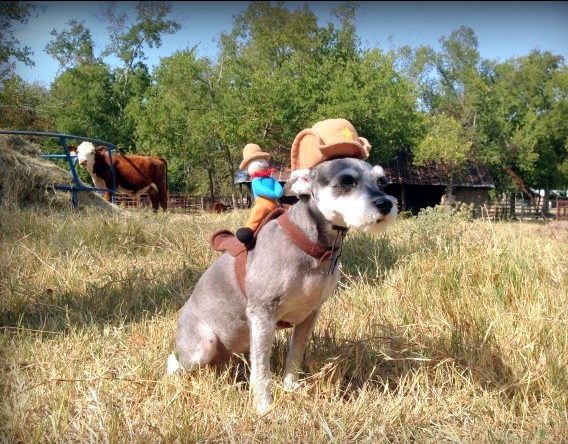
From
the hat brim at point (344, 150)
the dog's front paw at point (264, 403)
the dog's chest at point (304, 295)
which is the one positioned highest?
the hat brim at point (344, 150)

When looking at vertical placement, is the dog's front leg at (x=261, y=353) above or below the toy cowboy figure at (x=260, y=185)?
below

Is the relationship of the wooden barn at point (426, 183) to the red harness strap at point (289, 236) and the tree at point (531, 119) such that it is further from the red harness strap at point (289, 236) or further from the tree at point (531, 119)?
the red harness strap at point (289, 236)

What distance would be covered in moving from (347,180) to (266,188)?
1866mm

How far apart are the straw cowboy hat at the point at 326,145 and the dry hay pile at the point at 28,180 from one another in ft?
25.0

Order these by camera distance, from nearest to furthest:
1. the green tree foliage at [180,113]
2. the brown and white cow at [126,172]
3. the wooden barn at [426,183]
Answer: the brown and white cow at [126,172] < the green tree foliage at [180,113] < the wooden barn at [426,183]

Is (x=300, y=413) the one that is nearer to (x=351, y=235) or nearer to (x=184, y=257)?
(x=184, y=257)

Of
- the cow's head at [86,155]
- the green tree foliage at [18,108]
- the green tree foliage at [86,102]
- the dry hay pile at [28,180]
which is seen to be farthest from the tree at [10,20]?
the green tree foliage at [86,102]

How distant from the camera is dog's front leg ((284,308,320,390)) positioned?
3.29 metres

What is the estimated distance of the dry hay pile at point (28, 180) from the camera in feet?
32.8

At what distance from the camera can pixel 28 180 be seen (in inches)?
415

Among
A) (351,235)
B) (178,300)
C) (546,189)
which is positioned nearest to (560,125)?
(546,189)

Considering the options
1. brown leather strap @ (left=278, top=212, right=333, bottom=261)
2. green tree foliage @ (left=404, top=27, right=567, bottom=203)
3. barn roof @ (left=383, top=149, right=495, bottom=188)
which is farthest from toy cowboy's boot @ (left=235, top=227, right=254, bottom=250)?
green tree foliage @ (left=404, top=27, right=567, bottom=203)

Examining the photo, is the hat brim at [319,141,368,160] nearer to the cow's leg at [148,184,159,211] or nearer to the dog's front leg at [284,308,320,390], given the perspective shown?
the dog's front leg at [284,308,320,390]

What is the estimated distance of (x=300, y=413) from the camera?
2.93 m
